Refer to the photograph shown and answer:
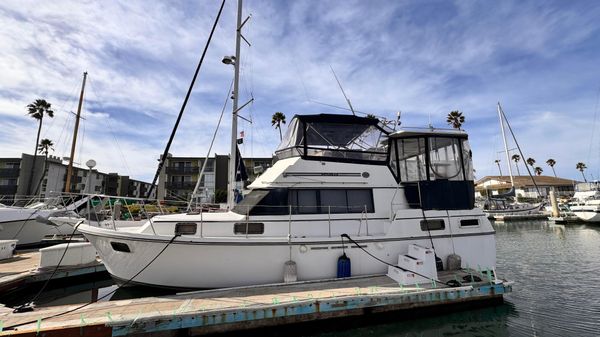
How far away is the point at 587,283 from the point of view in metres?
8.59

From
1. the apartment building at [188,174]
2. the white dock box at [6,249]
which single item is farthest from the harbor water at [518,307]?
the apartment building at [188,174]

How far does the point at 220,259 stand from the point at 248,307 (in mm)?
1553

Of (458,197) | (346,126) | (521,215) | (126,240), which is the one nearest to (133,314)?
(126,240)

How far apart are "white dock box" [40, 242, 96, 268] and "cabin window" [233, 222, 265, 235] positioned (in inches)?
246

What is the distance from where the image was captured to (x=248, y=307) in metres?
5.02

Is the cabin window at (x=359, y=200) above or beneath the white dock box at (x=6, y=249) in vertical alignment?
above

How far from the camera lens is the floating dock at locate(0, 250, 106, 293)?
7.57 m

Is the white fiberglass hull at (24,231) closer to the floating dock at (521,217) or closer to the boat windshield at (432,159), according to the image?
the boat windshield at (432,159)

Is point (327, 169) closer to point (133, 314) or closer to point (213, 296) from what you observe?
point (213, 296)

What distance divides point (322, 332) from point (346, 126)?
17.1 feet

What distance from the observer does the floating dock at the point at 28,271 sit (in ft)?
24.8

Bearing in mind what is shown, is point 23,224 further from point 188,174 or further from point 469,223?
point 188,174

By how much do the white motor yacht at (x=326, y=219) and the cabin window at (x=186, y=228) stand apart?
2 centimetres

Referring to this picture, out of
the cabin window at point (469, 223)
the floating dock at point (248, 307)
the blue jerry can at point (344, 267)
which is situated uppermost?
the cabin window at point (469, 223)
